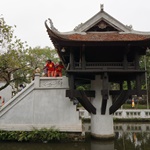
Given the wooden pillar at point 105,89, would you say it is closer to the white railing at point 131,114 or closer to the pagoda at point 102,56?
the pagoda at point 102,56

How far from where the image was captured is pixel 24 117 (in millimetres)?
7996

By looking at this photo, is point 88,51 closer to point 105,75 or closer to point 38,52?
point 105,75

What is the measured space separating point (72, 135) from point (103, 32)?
4757 mm

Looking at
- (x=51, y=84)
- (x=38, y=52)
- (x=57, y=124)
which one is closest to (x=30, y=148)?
(x=57, y=124)

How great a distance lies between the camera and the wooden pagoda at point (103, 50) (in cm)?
701

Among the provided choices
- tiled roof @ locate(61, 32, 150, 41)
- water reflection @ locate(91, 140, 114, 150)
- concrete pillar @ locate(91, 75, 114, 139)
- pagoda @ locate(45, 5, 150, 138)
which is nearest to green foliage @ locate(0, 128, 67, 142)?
water reflection @ locate(91, 140, 114, 150)

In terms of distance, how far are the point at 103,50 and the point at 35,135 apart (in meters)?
4.66

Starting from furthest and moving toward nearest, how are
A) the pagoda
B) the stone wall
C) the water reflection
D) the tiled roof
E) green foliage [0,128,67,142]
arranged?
the stone wall < green foliage [0,128,67,142] < the tiled roof < the pagoda < the water reflection

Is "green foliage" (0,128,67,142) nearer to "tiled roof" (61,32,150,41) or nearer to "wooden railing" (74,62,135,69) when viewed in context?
"wooden railing" (74,62,135,69)

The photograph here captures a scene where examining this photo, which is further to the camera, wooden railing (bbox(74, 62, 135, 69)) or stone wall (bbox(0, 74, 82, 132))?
stone wall (bbox(0, 74, 82, 132))

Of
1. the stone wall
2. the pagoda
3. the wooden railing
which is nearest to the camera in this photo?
the pagoda

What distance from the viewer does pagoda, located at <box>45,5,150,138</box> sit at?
704cm

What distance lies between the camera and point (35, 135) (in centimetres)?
767

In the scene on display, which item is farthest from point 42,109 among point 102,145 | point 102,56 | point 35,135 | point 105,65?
point 102,56
